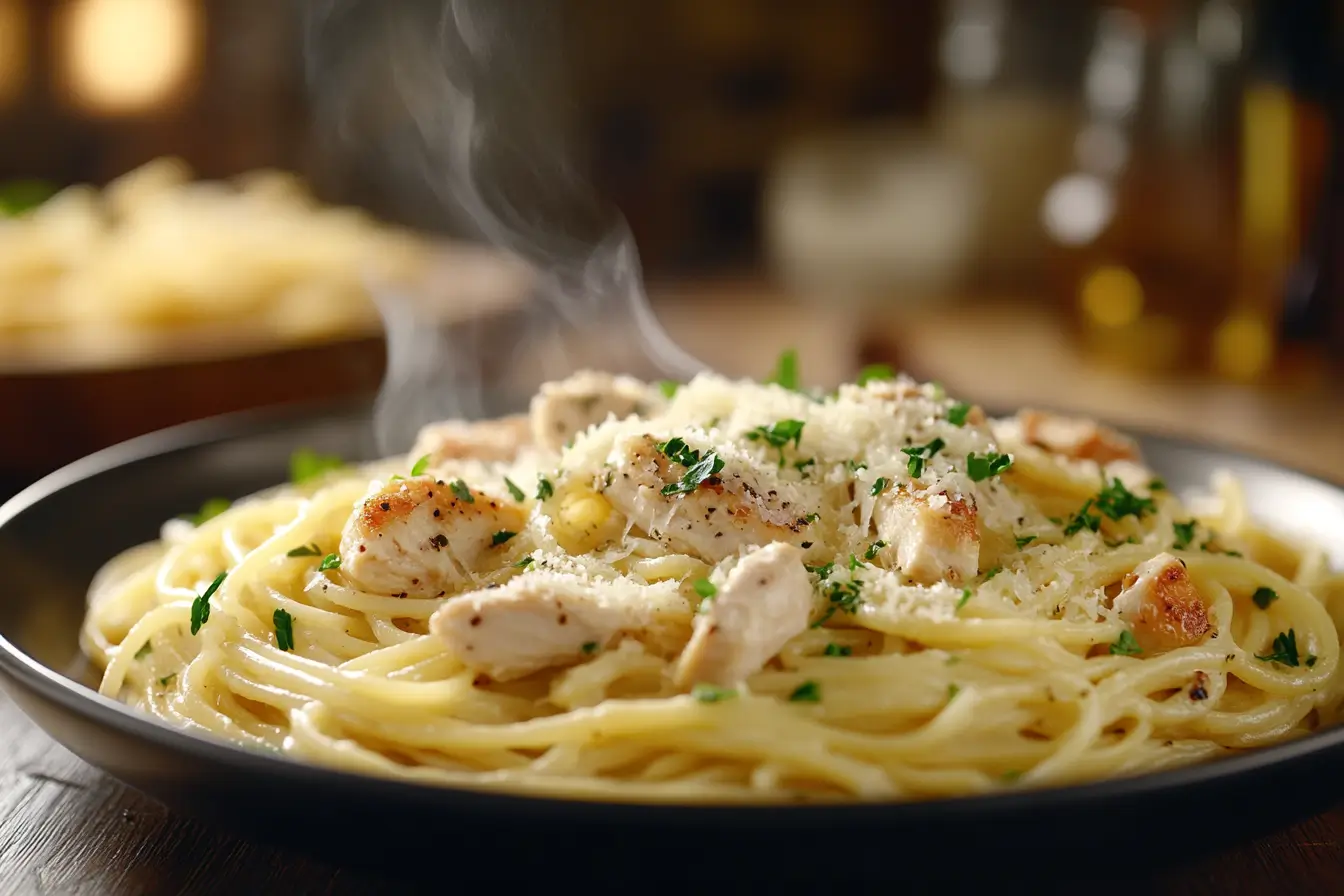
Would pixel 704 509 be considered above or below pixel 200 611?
above

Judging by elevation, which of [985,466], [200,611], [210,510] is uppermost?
[985,466]

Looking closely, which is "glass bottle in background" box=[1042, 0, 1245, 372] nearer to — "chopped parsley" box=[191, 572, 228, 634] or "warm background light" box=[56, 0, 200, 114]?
"chopped parsley" box=[191, 572, 228, 634]

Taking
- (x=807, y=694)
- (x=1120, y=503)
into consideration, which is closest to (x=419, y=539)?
(x=807, y=694)

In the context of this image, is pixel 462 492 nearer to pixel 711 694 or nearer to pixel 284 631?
pixel 284 631

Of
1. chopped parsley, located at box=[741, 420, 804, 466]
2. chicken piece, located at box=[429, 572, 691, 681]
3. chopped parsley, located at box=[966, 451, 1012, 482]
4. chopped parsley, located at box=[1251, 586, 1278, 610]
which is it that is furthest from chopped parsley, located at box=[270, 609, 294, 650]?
chopped parsley, located at box=[1251, 586, 1278, 610]

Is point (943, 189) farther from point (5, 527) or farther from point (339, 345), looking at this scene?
point (5, 527)

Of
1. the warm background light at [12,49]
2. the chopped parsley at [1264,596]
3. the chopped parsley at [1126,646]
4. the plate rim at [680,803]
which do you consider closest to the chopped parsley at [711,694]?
the plate rim at [680,803]

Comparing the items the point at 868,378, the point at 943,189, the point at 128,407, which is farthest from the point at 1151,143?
the point at 128,407
